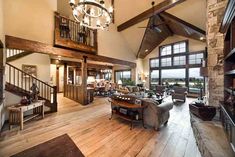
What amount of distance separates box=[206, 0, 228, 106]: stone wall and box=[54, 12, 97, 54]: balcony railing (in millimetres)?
5078

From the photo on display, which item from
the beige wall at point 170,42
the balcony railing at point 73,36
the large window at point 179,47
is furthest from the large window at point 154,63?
Answer: the balcony railing at point 73,36

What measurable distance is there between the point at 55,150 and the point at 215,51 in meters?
4.29

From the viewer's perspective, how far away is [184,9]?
596cm

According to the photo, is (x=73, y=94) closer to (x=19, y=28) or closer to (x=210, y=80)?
(x=19, y=28)

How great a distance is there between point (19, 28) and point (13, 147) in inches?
147

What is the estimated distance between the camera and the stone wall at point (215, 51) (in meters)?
2.83

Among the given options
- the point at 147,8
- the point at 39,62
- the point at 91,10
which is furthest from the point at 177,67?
the point at 39,62

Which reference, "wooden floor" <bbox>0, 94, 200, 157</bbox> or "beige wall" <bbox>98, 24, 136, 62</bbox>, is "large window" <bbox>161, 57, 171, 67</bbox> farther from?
"wooden floor" <bbox>0, 94, 200, 157</bbox>

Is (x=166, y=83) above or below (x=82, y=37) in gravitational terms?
below

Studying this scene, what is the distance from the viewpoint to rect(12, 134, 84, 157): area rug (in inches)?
88.7

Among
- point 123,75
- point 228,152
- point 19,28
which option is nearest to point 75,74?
point 123,75

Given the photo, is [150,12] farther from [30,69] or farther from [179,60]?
[30,69]

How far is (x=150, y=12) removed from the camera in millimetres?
6500

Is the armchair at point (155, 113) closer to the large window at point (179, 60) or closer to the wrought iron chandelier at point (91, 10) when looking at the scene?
the wrought iron chandelier at point (91, 10)
